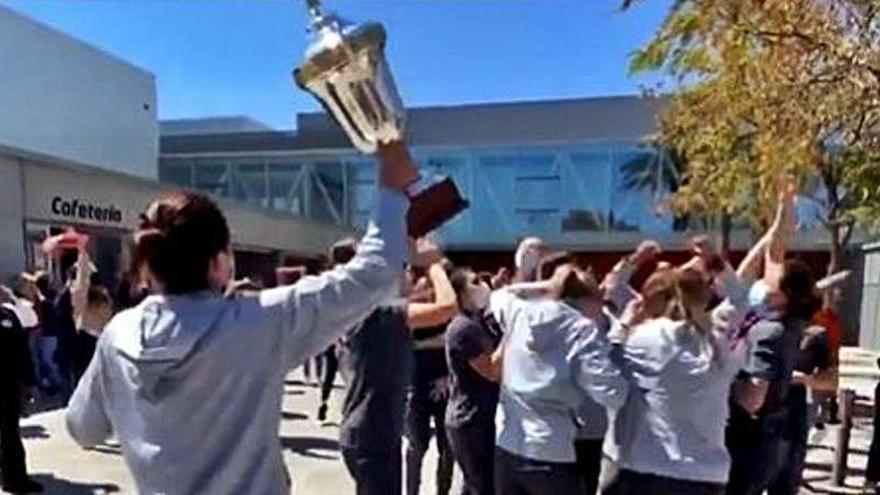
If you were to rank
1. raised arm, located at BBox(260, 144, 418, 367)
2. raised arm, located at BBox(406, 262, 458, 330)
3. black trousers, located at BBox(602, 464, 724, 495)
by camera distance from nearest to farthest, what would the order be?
1. raised arm, located at BBox(260, 144, 418, 367)
2. black trousers, located at BBox(602, 464, 724, 495)
3. raised arm, located at BBox(406, 262, 458, 330)

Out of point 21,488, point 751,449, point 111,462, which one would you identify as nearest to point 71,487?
point 21,488

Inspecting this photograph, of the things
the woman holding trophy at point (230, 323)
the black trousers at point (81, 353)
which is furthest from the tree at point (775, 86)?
the black trousers at point (81, 353)

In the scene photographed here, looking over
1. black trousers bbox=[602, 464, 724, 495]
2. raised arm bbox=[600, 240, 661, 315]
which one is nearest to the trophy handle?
black trousers bbox=[602, 464, 724, 495]

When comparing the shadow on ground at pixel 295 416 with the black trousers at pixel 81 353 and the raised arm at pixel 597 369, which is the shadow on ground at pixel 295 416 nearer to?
the black trousers at pixel 81 353

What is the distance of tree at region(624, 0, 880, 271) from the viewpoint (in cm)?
609

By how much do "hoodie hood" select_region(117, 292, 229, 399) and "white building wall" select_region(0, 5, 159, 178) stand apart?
23.6 m

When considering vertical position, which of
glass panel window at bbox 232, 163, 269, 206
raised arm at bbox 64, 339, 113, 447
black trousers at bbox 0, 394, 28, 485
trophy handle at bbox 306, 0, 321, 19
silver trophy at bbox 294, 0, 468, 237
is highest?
glass panel window at bbox 232, 163, 269, 206

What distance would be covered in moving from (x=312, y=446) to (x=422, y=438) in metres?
2.73

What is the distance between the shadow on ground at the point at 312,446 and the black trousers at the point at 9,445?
2.12 metres

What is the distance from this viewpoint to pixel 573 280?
402cm

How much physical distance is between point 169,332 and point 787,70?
18.8ft

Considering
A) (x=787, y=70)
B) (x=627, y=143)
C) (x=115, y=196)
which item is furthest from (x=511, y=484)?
(x=627, y=143)

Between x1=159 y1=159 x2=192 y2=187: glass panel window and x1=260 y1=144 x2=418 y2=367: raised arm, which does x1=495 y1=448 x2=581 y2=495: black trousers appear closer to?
x1=260 y1=144 x2=418 y2=367: raised arm

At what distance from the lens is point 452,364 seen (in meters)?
5.00
